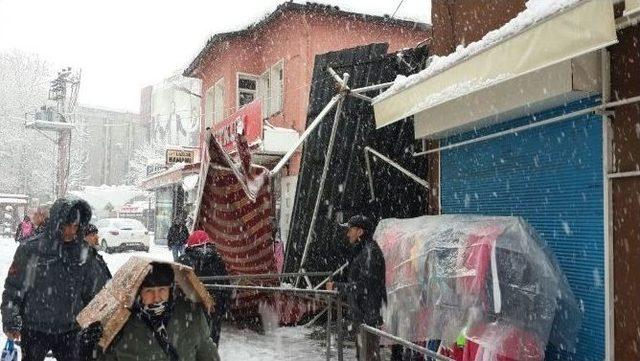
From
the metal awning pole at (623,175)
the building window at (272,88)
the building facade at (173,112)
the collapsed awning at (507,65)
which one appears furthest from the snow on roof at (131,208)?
the metal awning pole at (623,175)

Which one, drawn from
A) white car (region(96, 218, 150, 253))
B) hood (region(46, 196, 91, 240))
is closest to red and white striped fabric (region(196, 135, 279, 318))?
hood (region(46, 196, 91, 240))

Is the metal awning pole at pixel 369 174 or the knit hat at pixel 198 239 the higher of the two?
the metal awning pole at pixel 369 174

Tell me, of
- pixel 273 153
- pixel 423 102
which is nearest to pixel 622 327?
pixel 423 102

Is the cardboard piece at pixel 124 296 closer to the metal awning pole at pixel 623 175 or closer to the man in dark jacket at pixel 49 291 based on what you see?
the man in dark jacket at pixel 49 291

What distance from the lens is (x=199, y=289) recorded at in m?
3.14

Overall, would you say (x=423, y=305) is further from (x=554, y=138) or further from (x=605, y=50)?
(x=605, y=50)

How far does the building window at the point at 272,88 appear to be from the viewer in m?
17.3

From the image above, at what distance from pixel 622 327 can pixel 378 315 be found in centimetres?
220

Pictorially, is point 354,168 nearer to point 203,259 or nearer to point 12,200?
point 203,259

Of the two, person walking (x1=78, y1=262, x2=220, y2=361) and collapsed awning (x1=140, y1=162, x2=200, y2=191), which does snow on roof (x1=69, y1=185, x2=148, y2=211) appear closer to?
collapsed awning (x1=140, y1=162, x2=200, y2=191)

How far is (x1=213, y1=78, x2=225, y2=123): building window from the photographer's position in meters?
20.6

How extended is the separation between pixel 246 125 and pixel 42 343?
37.6 ft

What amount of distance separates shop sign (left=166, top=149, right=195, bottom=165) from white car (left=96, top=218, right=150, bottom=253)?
589 cm

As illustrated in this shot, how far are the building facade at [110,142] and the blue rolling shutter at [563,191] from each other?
66.2 metres
